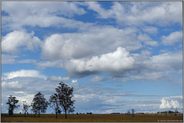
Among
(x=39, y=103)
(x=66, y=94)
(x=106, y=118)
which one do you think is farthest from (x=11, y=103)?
(x=66, y=94)

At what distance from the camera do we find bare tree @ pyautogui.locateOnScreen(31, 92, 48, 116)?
14.6 ft

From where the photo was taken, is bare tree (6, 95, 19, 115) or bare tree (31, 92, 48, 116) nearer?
bare tree (6, 95, 19, 115)

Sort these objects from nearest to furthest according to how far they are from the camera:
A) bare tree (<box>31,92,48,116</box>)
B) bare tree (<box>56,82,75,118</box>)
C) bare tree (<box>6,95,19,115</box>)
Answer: bare tree (<box>6,95,19,115</box>), bare tree (<box>31,92,48,116</box>), bare tree (<box>56,82,75,118</box>)

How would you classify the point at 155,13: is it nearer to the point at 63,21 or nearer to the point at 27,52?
the point at 63,21

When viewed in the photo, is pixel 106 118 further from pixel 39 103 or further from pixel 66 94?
pixel 66 94

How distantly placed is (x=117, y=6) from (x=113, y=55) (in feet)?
1.64

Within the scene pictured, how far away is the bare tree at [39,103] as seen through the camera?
14.6ft

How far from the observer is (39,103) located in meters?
4.66

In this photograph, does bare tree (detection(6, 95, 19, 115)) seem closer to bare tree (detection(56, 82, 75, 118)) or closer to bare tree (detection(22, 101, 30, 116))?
bare tree (detection(22, 101, 30, 116))

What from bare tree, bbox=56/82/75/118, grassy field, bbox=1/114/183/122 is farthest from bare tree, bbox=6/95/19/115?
bare tree, bbox=56/82/75/118

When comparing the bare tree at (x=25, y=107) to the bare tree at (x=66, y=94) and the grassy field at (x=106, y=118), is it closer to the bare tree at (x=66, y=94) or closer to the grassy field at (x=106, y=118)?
the grassy field at (x=106, y=118)

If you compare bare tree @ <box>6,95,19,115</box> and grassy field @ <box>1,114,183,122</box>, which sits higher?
bare tree @ <box>6,95,19,115</box>

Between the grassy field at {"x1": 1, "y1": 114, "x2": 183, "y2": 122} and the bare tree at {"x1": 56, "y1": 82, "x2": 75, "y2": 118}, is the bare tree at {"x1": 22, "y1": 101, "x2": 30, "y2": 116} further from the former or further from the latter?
the bare tree at {"x1": 56, "y1": 82, "x2": 75, "y2": 118}


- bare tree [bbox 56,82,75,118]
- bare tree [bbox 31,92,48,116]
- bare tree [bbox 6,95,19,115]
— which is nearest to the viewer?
bare tree [bbox 6,95,19,115]
